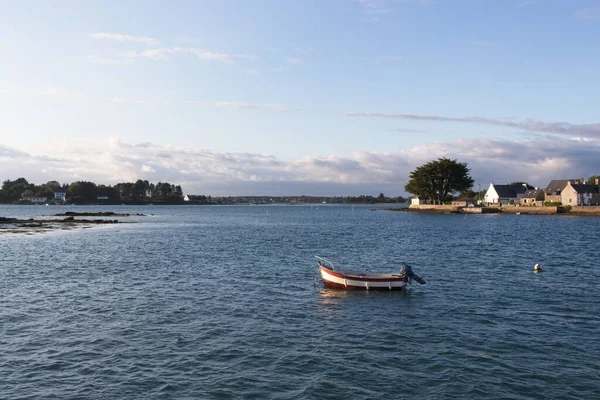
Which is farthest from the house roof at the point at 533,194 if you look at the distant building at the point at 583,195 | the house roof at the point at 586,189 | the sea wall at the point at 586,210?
the sea wall at the point at 586,210

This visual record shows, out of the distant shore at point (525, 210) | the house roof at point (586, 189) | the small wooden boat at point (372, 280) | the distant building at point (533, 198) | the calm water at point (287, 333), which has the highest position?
the house roof at point (586, 189)

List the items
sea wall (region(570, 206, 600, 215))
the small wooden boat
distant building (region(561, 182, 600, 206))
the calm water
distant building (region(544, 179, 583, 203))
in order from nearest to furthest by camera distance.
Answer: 1. the calm water
2. the small wooden boat
3. sea wall (region(570, 206, 600, 215))
4. distant building (region(561, 182, 600, 206))
5. distant building (region(544, 179, 583, 203))

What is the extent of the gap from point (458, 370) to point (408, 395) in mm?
3268

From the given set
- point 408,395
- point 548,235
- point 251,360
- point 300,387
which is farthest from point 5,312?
point 548,235

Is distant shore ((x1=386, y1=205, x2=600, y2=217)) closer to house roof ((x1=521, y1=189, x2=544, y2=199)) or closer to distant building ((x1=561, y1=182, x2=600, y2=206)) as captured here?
distant building ((x1=561, y1=182, x2=600, y2=206))

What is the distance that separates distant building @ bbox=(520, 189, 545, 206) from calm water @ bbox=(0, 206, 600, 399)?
141 meters

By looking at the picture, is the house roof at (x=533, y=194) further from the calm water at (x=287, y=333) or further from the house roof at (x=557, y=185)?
the calm water at (x=287, y=333)

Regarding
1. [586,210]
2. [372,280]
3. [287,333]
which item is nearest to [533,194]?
[586,210]

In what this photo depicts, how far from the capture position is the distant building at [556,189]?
172 metres

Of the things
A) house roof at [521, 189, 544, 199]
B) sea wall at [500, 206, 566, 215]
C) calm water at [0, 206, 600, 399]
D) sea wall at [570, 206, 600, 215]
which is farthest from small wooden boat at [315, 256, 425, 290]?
house roof at [521, 189, 544, 199]

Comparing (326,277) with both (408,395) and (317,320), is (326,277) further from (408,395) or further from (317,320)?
(408,395)

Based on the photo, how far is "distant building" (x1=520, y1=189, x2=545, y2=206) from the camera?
176 metres

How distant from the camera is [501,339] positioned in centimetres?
2248

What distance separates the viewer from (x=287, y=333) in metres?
23.4
